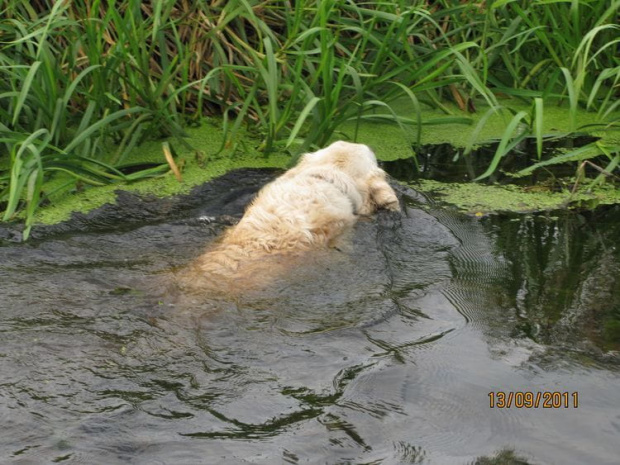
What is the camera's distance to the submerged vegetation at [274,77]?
5.72 m

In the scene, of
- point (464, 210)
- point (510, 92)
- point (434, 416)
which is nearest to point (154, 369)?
point (434, 416)

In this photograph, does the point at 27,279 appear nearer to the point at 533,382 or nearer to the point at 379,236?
the point at 379,236

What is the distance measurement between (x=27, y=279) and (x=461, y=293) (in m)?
2.22

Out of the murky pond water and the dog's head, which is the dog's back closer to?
the dog's head

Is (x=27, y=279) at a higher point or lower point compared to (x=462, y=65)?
lower

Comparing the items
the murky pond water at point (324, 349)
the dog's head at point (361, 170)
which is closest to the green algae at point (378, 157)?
the murky pond water at point (324, 349)

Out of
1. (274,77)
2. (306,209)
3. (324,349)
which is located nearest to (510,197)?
(306,209)

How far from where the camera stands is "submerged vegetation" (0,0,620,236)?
572 centimetres

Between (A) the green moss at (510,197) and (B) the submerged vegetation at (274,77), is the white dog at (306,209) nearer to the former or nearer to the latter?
(B) the submerged vegetation at (274,77)

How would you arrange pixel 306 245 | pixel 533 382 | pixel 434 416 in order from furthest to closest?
pixel 306 245
pixel 533 382
pixel 434 416

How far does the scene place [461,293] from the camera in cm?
454

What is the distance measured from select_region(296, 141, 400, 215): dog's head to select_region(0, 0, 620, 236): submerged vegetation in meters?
0.33
